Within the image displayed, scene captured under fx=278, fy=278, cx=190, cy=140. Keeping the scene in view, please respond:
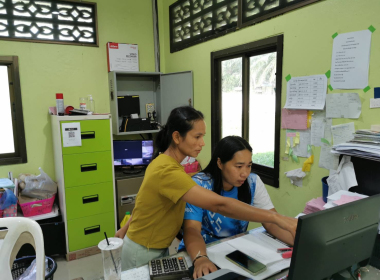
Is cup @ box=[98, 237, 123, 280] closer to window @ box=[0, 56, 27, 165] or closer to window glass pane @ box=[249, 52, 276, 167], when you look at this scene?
window glass pane @ box=[249, 52, 276, 167]

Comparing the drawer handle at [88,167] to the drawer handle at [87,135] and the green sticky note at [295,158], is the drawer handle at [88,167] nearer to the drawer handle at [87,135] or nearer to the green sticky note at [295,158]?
the drawer handle at [87,135]

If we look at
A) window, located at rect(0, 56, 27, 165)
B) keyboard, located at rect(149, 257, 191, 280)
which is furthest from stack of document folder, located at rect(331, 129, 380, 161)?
window, located at rect(0, 56, 27, 165)

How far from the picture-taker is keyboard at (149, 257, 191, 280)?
1069 mm

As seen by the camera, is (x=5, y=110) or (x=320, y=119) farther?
(x=5, y=110)

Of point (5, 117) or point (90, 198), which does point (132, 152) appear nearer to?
point (90, 198)

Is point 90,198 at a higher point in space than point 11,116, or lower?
lower

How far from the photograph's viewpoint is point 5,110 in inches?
117

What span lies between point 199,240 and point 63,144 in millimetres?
1897

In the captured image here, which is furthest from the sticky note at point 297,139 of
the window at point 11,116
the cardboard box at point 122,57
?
the window at point 11,116

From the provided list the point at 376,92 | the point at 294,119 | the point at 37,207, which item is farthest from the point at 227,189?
the point at 37,207

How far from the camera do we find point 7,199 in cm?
248

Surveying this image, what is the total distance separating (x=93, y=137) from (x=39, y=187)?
712mm

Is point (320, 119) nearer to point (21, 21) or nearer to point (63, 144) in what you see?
point (63, 144)

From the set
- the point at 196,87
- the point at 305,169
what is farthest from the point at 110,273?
the point at 196,87
